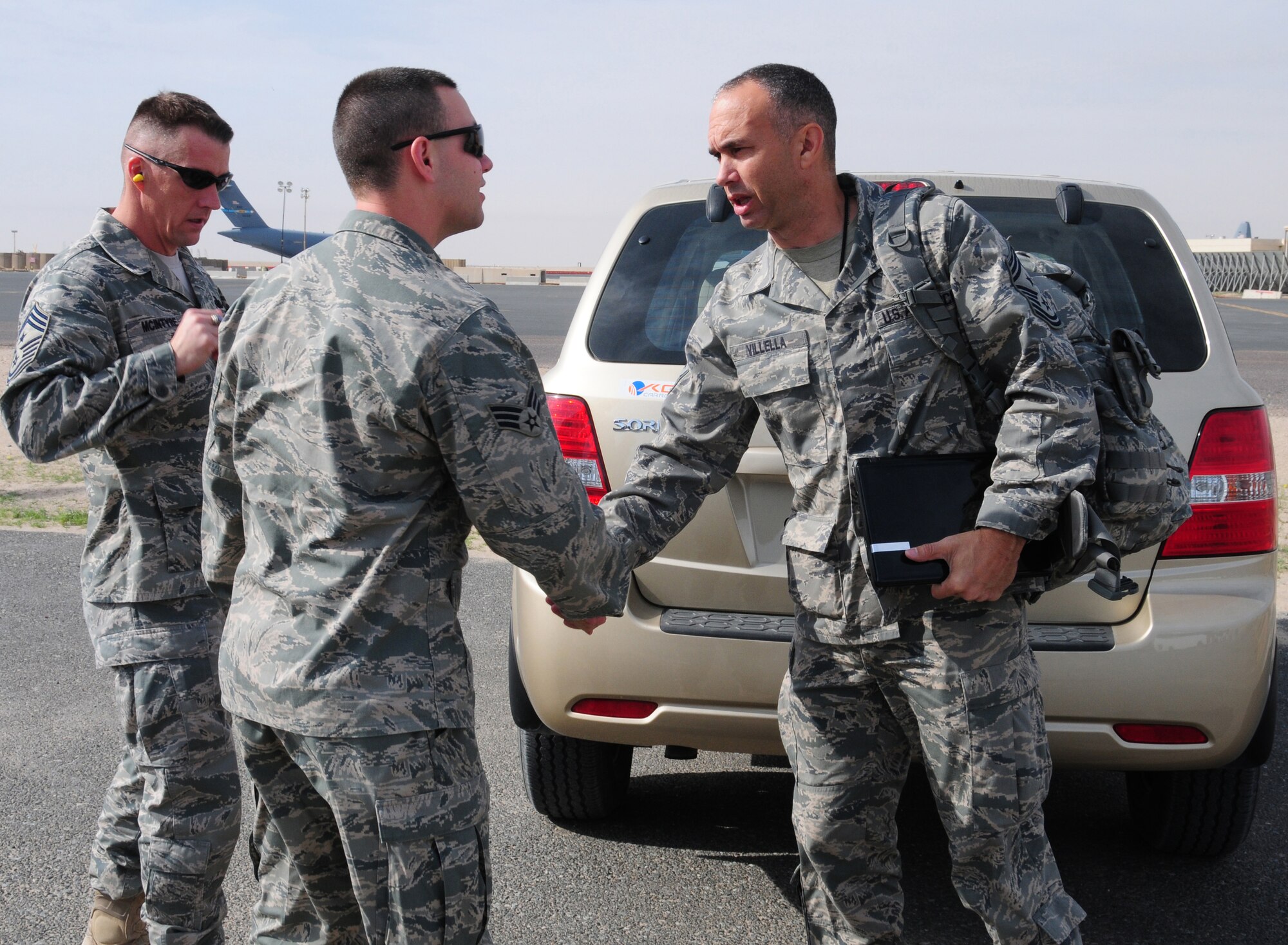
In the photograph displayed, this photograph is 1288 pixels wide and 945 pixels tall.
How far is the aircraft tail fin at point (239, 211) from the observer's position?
218ft

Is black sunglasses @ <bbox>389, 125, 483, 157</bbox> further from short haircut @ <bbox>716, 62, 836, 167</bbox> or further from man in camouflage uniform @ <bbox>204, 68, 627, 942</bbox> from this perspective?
short haircut @ <bbox>716, 62, 836, 167</bbox>

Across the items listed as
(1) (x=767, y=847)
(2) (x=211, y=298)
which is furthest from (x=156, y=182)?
(1) (x=767, y=847)

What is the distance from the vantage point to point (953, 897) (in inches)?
134

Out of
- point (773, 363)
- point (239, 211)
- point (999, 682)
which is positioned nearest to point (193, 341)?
point (773, 363)

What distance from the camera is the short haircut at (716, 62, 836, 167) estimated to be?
2557mm

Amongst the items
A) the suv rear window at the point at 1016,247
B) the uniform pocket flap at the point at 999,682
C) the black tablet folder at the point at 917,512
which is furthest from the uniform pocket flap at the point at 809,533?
the suv rear window at the point at 1016,247

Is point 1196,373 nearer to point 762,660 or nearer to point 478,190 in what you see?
point 762,660

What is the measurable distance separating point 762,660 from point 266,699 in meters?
1.45

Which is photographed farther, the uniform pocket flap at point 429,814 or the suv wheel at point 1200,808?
the suv wheel at point 1200,808

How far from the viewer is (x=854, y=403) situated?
249cm

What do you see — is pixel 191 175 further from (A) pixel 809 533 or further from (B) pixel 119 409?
(A) pixel 809 533

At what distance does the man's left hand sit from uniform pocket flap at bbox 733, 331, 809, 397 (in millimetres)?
435

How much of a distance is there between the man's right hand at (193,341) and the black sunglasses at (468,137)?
3.09 ft

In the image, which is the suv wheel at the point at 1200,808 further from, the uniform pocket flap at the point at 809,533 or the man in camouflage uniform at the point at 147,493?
the man in camouflage uniform at the point at 147,493
